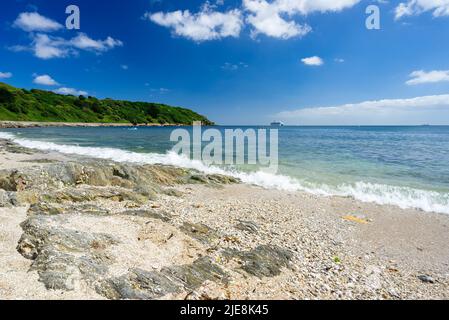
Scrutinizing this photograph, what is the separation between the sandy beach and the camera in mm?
6012

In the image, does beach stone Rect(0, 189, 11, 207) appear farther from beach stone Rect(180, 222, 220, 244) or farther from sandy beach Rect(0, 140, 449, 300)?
beach stone Rect(180, 222, 220, 244)

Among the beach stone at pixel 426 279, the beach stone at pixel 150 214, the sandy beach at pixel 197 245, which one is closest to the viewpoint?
the sandy beach at pixel 197 245

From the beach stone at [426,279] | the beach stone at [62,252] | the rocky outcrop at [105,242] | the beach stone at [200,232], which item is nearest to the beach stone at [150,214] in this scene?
the rocky outcrop at [105,242]

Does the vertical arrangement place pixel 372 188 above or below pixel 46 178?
below

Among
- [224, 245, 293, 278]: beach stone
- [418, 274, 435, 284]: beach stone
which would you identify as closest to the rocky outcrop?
[224, 245, 293, 278]: beach stone

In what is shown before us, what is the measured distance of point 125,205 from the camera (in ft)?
37.9

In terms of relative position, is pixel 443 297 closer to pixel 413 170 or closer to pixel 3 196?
pixel 3 196

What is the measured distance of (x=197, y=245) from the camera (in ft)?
27.7

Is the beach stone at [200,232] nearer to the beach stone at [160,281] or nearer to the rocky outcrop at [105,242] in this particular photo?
the rocky outcrop at [105,242]

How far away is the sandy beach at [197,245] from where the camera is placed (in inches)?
237

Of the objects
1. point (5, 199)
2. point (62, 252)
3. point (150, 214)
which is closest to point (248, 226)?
point (150, 214)

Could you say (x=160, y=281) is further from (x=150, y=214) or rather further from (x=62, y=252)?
(x=150, y=214)
